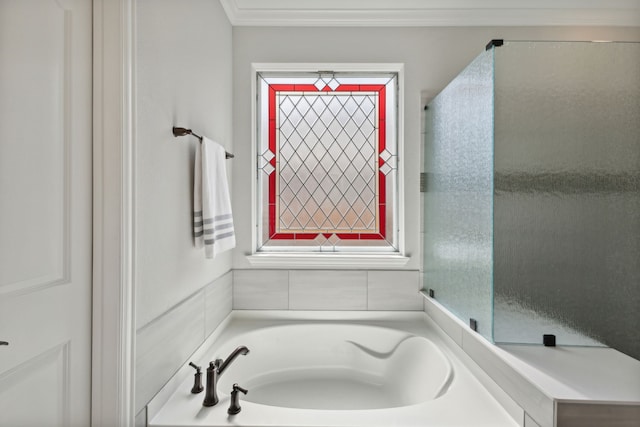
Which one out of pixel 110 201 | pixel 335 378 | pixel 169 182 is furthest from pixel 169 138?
pixel 335 378

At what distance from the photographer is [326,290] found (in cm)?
227

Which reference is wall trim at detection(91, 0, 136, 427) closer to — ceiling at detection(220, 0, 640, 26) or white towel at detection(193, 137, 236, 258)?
white towel at detection(193, 137, 236, 258)

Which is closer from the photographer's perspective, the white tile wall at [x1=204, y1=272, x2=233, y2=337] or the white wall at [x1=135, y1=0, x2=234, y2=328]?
the white wall at [x1=135, y1=0, x2=234, y2=328]

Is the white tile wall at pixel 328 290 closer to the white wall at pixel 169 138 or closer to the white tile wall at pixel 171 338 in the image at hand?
the white tile wall at pixel 171 338

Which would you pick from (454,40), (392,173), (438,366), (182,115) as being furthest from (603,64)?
(182,115)

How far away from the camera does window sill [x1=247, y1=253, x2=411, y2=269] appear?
2240mm

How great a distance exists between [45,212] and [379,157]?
185 centimetres

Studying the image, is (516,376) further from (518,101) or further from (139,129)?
(139,129)

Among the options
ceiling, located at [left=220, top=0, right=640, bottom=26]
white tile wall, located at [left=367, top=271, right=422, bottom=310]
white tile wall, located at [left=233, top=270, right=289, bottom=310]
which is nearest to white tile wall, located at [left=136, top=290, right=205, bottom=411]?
white tile wall, located at [left=233, top=270, right=289, bottom=310]

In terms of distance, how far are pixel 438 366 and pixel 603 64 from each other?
148 cm

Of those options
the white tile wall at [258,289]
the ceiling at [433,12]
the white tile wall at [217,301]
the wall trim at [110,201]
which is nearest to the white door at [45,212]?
the wall trim at [110,201]

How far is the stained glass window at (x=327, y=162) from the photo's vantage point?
7.68ft

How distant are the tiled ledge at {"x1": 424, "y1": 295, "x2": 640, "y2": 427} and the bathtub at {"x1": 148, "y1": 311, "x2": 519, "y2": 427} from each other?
12 cm

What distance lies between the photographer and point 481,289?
149cm
